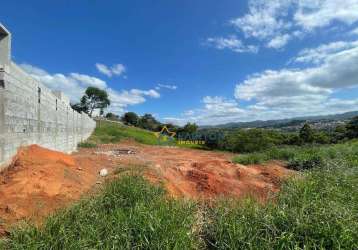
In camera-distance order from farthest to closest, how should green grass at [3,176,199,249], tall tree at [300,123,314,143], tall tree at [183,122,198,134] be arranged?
1. tall tree at [183,122,198,134]
2. tall tree at [300,123,314,143]
3. green grass at [3,176,199,249]

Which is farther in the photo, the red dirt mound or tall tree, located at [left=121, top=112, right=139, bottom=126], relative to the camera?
tall tree, located at [left=121, top=112, right=139, bottom=126]

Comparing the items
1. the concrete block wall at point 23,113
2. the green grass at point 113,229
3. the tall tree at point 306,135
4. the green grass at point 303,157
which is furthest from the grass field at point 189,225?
the tall tree at point 306,135

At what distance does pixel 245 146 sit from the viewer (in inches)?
809

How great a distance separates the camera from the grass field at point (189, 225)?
8.87 feet

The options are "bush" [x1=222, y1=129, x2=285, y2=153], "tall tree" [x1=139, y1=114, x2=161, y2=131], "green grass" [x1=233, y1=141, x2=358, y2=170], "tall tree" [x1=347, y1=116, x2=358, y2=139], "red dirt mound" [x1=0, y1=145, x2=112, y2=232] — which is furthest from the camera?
"tall tree" [x1=139, y1=114, x2=161, y2=131]

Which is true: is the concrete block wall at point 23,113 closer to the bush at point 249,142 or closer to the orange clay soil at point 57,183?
the orange clay soil at point 57,183

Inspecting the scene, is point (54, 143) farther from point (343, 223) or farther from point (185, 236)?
point (343, 223)

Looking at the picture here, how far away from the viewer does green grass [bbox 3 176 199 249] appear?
2.66m

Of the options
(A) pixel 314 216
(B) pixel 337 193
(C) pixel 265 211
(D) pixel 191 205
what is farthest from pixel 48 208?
(B) pixel 337 193

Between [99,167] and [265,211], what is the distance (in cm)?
518

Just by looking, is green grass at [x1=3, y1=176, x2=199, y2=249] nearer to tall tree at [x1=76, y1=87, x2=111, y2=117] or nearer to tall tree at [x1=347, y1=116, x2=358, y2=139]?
tall tree at [x1=347, y1=116, x2=358, y2=139]

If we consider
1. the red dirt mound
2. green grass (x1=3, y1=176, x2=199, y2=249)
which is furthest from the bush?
green grass (x1=3, y1=176, x2=199, y2=249)

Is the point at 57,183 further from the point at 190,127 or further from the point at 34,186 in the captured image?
the point at 190,127

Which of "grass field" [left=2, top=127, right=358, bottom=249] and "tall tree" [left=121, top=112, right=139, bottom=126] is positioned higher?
"tall tree" [left=121, top=112, right=139, bottom=126]
